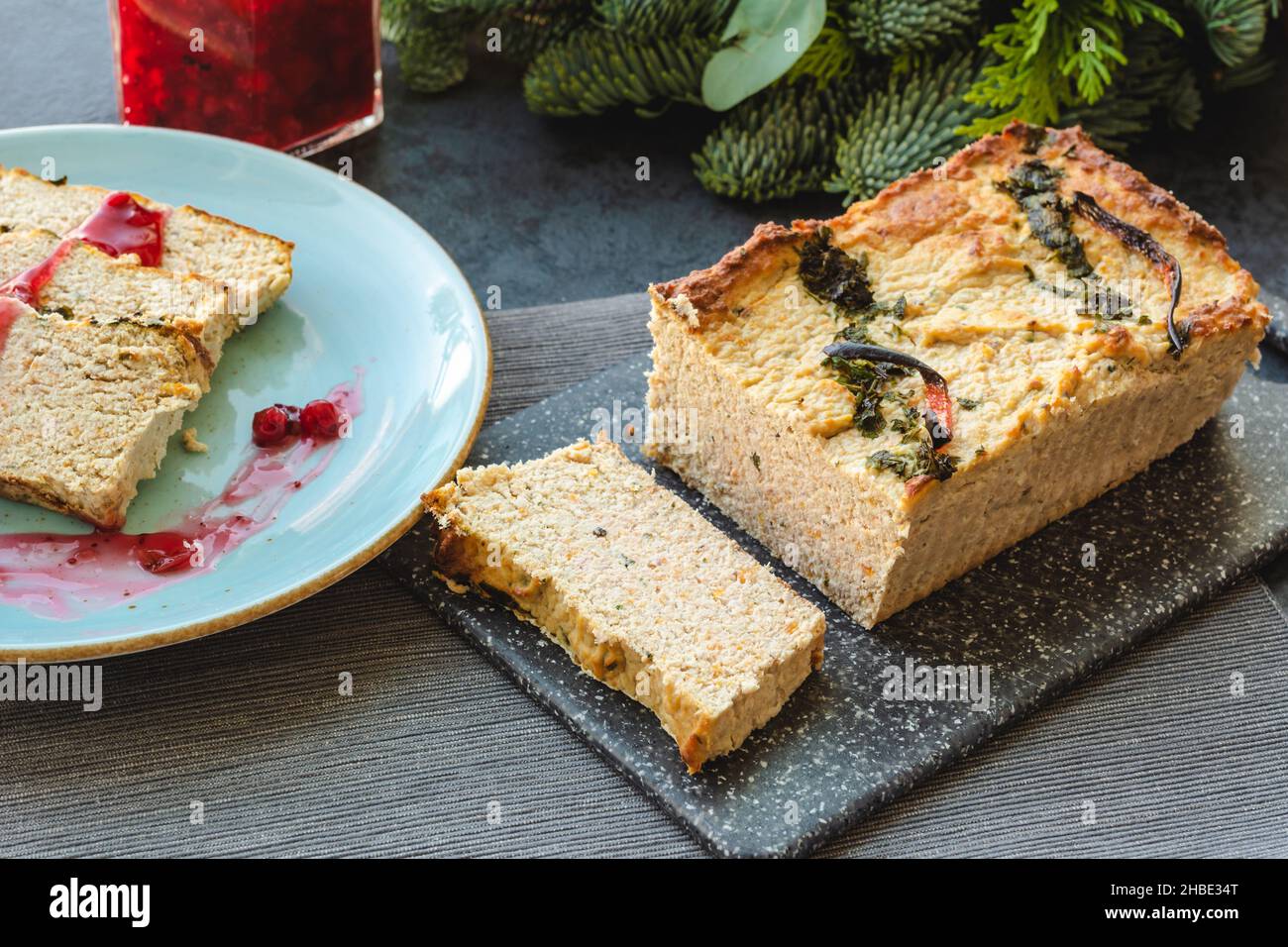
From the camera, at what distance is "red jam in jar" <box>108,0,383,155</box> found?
216 inches

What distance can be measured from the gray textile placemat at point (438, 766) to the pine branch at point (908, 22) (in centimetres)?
268

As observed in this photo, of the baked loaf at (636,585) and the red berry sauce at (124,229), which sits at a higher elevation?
the red berry sauce at (124,229)

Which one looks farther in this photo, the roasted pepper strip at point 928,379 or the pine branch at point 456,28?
the pine branch at point 456,28

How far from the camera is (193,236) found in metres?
5.16

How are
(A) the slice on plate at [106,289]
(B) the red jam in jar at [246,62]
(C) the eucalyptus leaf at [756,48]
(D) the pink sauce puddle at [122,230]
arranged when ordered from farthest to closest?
1. (C) the eucalyptus leaf at [756,48]
2. (B) the red jam in jar at [246,62]
3. (D) the pink sauce puddle at [122,230]
4. (A) the slice on plate at [106,289]

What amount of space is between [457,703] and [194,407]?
1.38 meters

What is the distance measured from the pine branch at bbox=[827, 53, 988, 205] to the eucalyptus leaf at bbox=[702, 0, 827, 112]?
1.41 feet

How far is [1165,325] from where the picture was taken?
15.2ft

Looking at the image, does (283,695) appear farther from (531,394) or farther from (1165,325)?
(1165,325)

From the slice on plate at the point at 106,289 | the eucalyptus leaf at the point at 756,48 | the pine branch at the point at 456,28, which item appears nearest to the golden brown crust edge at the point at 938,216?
the eucalyptus leaf at the point at 756,48

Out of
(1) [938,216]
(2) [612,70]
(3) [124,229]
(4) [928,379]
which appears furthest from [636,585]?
(2) [612,70]

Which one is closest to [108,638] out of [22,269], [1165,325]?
[22,269]

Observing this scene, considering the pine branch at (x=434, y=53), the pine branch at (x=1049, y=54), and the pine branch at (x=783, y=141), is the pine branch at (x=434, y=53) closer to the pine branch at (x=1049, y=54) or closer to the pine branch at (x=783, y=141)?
the pine branch at (x=783, y=141)

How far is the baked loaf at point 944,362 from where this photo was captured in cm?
428
